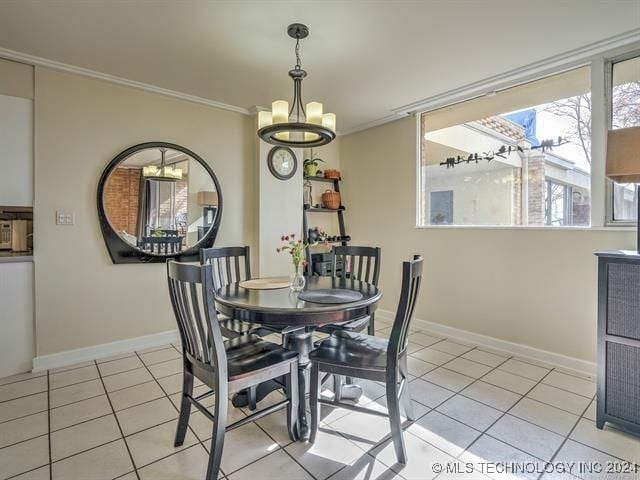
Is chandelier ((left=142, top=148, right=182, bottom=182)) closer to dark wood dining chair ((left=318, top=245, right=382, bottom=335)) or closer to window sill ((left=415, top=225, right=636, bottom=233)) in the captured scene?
dark wood dining chair ((left=318, top=245, right=382, bottom=335))

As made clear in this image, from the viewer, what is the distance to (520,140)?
10.5 feet

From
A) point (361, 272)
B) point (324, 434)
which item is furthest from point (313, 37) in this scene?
point (324, 434)

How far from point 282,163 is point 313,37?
1770mm

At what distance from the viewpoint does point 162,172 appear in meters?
3.42

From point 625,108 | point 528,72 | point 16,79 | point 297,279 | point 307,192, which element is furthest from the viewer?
point 307,192

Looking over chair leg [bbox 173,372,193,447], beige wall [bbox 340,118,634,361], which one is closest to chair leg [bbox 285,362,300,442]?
chair leg [bbox 173,372,193,447]

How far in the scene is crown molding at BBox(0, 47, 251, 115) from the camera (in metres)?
2.68

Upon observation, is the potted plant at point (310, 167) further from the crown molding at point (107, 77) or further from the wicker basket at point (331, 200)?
the crown molding at point (107, 77)

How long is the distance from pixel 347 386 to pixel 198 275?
1494 millimetres

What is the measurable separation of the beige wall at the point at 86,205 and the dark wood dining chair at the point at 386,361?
220 centimetres

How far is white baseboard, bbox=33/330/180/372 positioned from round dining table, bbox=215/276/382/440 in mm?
1572

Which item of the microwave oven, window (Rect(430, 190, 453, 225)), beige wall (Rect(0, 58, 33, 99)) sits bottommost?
the microwave oven

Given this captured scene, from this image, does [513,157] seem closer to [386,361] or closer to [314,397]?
[386,361]

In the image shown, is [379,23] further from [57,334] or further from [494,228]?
[57,334]
